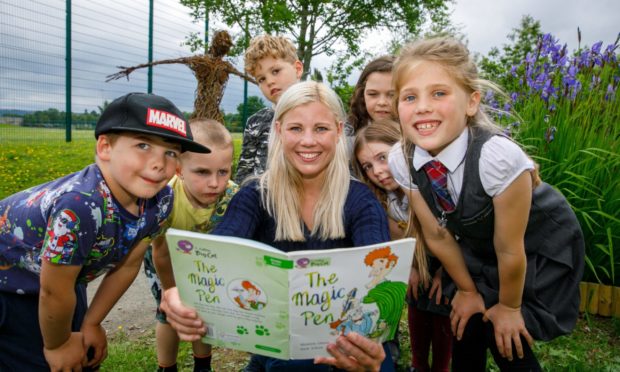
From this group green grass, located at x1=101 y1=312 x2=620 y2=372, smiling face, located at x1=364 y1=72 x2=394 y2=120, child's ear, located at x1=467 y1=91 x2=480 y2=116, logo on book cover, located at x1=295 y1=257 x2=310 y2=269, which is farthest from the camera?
smiling face, located at x1=364 y1=72 x2=394 y2=120

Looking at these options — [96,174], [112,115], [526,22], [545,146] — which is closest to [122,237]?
[96,174]

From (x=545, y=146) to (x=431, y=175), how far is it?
6.68 ft

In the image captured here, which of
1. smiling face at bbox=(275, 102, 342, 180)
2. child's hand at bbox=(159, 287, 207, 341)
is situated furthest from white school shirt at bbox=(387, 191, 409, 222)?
child's hand at bbox=(159, 287, 207, 341)

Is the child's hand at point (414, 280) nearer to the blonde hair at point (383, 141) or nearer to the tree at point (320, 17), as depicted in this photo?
the blonde hair at point (383, 141)

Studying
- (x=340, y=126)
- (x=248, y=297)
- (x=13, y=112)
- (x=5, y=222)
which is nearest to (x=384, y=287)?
(x=248, y=297)

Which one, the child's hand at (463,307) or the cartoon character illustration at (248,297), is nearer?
the cartoon character illustration at (248,297)

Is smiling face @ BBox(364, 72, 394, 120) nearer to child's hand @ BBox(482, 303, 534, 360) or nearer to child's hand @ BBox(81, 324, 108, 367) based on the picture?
child's hand @ BBox(482, 303, 534, 360)

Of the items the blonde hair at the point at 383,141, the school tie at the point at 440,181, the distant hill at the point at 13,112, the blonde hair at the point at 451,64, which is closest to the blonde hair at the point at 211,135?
the blonde hair at the point at 383,141

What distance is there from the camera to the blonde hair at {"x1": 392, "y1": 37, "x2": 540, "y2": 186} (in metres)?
1.56

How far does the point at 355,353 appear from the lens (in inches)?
52.9

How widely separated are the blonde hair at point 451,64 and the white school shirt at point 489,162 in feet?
0.36

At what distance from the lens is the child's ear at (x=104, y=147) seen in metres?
1.52

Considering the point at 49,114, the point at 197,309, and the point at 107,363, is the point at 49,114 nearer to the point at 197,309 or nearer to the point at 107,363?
the point at 107,363

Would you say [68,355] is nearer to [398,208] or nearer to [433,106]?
[398,208]
